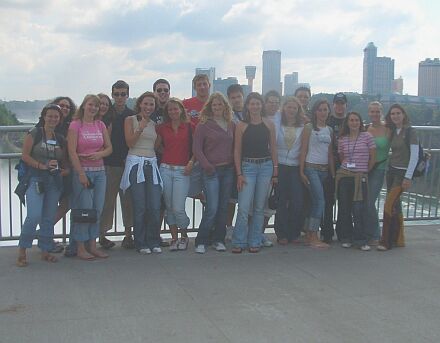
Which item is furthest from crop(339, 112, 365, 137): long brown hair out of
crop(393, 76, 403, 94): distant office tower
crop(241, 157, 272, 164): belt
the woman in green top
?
crop(393, 76, 403, 94): distant office tower

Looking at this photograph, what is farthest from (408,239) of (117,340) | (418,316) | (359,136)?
(117,340)

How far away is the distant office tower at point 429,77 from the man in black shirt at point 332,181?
22.7 meters

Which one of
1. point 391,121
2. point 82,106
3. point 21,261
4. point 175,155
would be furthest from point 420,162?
point 21,261

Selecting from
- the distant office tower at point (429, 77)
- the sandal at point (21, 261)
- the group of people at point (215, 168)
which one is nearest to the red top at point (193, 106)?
the group of people at point (215, 168)

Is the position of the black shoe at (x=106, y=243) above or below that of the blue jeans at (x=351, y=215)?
below

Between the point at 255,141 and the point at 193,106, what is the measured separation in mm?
997

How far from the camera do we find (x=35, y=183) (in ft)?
18.5

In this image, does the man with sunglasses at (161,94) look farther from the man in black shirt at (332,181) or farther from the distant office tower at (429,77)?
the distant office tower at (429,77)

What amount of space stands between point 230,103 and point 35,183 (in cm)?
248

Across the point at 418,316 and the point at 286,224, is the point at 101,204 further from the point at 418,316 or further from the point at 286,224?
the point at 418,316

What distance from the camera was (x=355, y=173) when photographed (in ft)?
21.8

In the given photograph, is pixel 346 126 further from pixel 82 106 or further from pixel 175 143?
pixel 82 106

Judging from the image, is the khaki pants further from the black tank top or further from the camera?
the black tank top

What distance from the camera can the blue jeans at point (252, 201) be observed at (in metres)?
6.39
